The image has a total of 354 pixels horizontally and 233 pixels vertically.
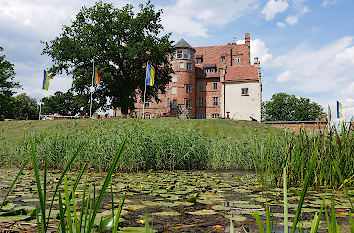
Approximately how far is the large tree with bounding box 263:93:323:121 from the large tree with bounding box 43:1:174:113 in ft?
112

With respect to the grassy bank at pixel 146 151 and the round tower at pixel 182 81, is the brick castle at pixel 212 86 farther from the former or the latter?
the grassy bank at pixel 146 151

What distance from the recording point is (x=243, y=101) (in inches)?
1583

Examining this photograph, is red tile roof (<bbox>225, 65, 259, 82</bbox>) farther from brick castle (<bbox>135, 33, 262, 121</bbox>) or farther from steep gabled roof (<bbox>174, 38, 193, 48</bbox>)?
steep gabled roof (<bbox>174, 38, 193, 48</bbox>)

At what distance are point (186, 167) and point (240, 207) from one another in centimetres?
522

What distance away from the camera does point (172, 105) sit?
4416cm

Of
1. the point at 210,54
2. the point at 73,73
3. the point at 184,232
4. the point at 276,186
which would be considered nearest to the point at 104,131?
the point at 276,186

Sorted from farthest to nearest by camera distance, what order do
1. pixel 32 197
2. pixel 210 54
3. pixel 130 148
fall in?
1. pixel 210 54
2. pixel 130 148
3. pixel 32 197

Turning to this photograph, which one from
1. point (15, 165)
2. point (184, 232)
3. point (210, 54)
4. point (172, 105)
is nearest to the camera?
point (184, 232)

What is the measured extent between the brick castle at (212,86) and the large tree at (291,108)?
14349 millimetres

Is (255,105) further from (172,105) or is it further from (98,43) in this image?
(98,43)

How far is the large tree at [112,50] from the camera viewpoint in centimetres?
2925

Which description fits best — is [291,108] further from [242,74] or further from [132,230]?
[132,230]

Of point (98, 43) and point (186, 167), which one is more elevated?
point (98, 43)

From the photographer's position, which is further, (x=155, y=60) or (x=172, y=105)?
(x=172, y=105)
